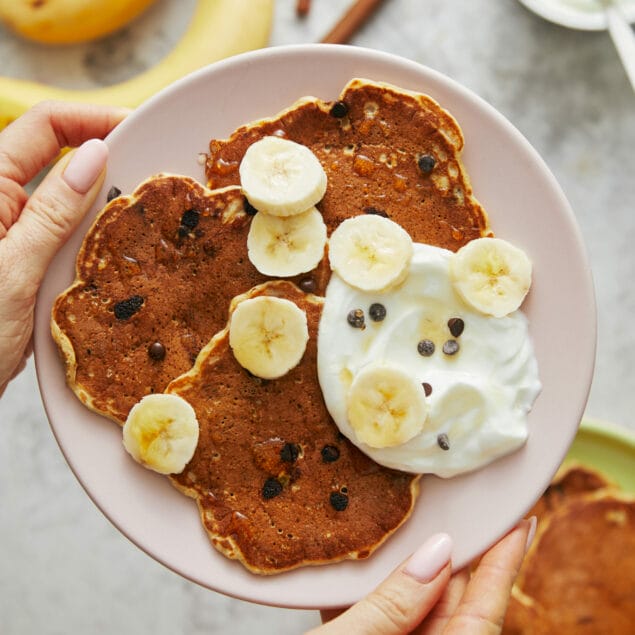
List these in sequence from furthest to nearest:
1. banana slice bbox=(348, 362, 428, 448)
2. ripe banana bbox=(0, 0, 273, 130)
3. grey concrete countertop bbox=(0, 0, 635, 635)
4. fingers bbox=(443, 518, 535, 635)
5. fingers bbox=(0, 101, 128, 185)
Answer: grey concrete countertop bbox=(0, 0, 635, 635), ripe banana bbox=(0, 0, 273, 130), fingers bbox=(0, 101, 128, 185), fingers bbox=(443, 518, 535, 635), banana slice bbox=(348, 362, 428, 448)

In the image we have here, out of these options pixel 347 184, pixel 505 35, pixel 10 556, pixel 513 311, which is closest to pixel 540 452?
pixel 513 311

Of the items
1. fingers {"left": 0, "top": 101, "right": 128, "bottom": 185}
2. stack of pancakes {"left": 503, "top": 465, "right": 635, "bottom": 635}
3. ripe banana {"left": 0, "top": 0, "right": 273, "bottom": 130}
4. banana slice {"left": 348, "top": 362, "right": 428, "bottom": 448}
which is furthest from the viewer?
stack of pancakes {"left": 503, "top": 465, "right": 635, "bottom": 635}

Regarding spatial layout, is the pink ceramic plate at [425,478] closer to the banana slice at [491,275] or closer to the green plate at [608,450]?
the banana slice at [491,275]

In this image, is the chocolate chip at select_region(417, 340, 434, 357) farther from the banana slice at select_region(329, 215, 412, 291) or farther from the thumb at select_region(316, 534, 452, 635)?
the thumb at select_region(316, 534, 452, 635)

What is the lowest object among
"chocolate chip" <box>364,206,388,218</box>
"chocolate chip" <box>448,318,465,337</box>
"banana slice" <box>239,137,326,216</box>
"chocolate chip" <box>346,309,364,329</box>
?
"chocolate chip" <box>346,309,364,329</box>

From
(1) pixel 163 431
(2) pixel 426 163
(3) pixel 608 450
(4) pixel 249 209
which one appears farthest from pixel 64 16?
(3) pixel 608 450

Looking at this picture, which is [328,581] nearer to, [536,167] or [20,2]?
[536,167]

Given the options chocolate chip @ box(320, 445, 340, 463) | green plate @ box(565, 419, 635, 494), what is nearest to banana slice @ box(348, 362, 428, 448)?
chocolate chip @ box(320, 445, 340, 463)
